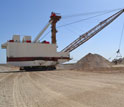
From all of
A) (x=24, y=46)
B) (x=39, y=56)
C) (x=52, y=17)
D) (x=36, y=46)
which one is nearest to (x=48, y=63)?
(x=39, y=56)

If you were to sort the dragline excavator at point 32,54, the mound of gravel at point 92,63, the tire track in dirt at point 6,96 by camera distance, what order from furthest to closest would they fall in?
the mound of gravel at point 92,63 → the dragline excavator at point 32,54 → the tire track in dirt at point 6,96

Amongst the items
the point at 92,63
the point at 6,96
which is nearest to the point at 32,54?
the point at 92,63

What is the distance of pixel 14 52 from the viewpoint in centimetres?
2980

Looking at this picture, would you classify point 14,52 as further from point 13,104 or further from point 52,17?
point 13,104

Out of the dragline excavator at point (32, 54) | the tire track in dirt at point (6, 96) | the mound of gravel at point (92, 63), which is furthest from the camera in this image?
the mound of gravel at point (92, 63)

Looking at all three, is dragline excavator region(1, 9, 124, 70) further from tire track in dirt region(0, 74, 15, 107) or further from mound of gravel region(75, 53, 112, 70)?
tire track in dirt region(0, 74, 15, 107)

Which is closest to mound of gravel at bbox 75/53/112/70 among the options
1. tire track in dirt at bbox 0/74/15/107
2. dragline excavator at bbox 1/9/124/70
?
dragline excavator at bbox 1/9/124/70

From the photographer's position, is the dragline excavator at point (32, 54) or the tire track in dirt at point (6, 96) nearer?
the tire track in dirt at point (6, 96)

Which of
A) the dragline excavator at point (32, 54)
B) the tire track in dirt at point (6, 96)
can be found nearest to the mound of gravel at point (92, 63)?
the dragline excavator at point (32, 54)

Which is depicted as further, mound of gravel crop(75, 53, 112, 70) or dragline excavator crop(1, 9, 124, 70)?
mound of gravel crop(75, 53, 112, 70)

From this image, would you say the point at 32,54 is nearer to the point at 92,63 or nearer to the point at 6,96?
the point at 92,63

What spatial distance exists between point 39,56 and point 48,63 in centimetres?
301

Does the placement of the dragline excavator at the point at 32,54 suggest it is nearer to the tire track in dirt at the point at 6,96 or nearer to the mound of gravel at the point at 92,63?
the mound of gravel at the point at 92,63

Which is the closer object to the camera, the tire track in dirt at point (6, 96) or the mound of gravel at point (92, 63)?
the tire track in dirt at point (6, 96)
